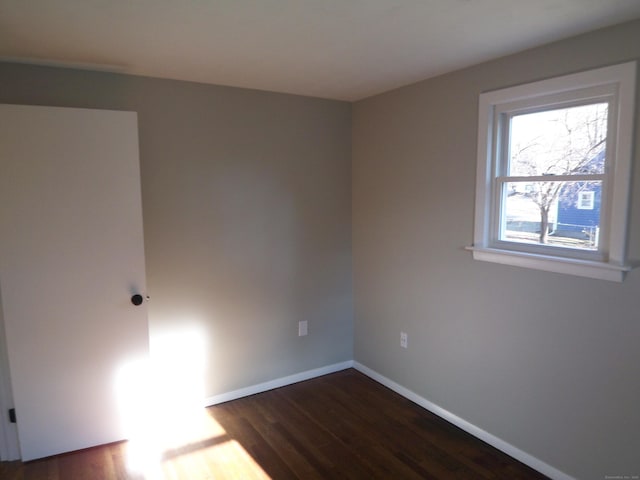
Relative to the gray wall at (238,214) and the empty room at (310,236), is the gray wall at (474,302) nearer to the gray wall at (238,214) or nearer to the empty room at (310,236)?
the empty room at (310,236)

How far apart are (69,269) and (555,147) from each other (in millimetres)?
2805

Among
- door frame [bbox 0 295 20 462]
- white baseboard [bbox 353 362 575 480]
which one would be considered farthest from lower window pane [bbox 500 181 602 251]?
door frame [bbox 0 295 20 462]

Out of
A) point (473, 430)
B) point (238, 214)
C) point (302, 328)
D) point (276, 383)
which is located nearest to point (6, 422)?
point (276, 383)

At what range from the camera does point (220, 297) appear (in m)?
3.13

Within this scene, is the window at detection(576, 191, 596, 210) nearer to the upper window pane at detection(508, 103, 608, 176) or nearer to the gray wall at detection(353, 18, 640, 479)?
the upper window pane at detection(508, 103, 608, 176)

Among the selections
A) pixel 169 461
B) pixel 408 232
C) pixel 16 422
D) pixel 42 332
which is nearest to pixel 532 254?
pixel 408 232

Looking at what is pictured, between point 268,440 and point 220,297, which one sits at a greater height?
point 220,297

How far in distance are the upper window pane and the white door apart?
7.42ft

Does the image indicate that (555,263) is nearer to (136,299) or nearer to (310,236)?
(310,236)

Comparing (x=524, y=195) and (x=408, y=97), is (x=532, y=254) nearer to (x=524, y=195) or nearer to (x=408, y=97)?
(x=524, y=195)

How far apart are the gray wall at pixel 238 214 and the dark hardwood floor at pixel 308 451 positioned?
478mm

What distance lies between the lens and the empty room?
200 centimetres

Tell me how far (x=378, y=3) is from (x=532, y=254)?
1534 mm

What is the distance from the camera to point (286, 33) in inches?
79.6
